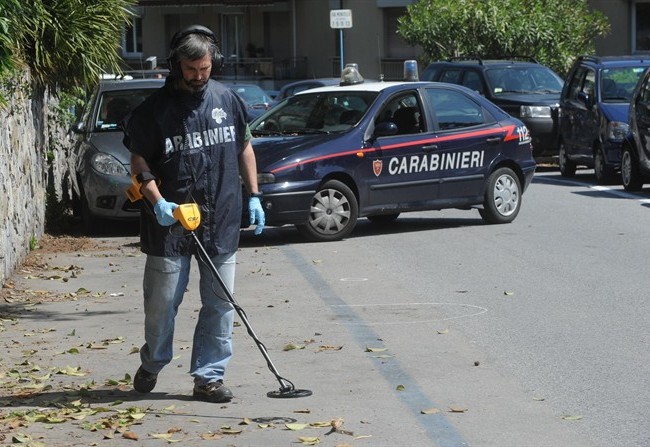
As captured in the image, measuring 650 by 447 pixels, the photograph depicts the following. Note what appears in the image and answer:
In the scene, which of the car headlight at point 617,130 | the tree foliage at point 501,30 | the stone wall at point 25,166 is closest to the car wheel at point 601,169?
the car headlight at point 617,130

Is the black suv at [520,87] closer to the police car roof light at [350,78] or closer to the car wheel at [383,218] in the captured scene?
the police car roof light at [350,78]

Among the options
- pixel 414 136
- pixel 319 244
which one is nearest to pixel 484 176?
pixel 414 136

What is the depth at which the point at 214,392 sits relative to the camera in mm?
7219

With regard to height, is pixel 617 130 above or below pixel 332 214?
above

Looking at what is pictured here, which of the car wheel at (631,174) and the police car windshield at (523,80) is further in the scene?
the police car windshield at (523,80)

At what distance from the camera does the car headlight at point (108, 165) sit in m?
15.3

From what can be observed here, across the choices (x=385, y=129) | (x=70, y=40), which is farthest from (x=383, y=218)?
(x=70, y=40)

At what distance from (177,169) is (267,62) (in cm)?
4660

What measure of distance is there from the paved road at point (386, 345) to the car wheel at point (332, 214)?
181mm

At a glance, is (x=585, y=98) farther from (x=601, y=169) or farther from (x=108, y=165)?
(x=108, y=165)

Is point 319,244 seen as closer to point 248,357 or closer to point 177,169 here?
point 248,357

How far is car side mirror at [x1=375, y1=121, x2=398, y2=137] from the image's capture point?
1435 cm

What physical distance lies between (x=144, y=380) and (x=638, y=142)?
40.9 feet

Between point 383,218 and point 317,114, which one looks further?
point 383,218
